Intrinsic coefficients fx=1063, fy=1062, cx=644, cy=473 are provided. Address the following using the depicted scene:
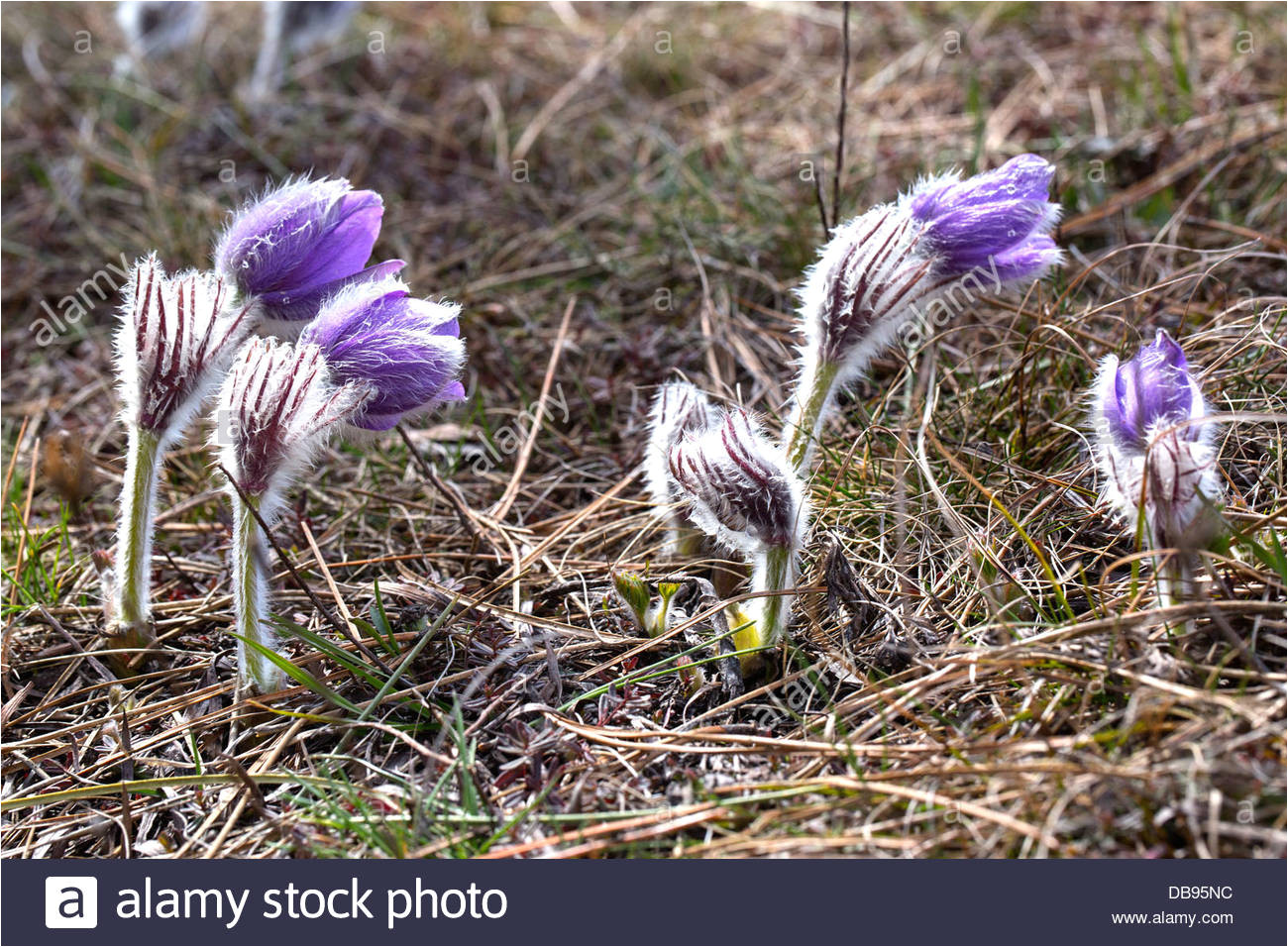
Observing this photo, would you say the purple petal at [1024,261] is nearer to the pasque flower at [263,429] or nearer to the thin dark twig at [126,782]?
the pasque flower at [263,429]

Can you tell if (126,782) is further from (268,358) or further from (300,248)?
(300,248)

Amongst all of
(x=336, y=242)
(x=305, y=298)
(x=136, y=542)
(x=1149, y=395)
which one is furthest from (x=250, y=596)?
(x=1149, y=395)

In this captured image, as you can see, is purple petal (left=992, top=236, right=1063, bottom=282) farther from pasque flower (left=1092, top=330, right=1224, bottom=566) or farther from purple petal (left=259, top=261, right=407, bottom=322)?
purple petal (left=259, top=261, right=407, bottom=322)

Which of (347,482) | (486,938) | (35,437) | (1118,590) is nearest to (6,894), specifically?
(486,938)

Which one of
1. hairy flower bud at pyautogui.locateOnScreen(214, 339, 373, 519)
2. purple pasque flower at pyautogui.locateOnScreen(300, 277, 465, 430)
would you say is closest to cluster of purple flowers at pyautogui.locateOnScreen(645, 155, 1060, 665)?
purple pasque flower at pyautogui.locateOnScreen(300, 277, 465, 430)

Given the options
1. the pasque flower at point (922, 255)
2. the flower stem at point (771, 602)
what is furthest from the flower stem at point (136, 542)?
the pasque flower at point (922, 255)

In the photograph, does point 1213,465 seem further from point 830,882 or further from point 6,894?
point 6,894
